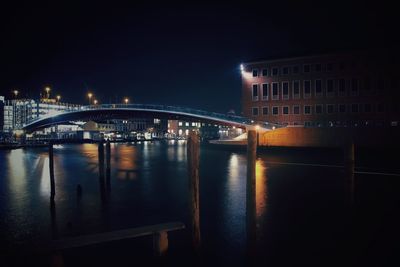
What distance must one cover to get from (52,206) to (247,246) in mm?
8626

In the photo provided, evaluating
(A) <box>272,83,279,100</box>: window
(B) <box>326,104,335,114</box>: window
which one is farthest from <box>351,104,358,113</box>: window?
(A) <box>272,83,279,100</box>: window

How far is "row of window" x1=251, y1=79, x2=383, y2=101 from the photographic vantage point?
1622 inches

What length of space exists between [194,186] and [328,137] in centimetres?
2940

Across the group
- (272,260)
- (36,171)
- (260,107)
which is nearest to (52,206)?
(272,260)

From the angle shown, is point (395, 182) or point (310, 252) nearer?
point (310, 252)

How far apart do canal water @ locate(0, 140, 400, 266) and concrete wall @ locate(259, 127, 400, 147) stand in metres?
12.3

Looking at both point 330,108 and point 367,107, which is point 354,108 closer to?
point 367,107

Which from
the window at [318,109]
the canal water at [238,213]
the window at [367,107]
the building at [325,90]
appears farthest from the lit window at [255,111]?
the canal water at [238,213]

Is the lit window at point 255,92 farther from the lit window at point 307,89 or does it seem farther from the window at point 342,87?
the window at point 342,87

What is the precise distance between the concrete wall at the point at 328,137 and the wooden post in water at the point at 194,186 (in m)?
26.0

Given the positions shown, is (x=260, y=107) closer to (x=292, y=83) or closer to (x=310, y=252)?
(x=292, y=83)

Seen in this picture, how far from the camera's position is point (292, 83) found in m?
44.4

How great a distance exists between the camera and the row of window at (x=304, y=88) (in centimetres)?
4119

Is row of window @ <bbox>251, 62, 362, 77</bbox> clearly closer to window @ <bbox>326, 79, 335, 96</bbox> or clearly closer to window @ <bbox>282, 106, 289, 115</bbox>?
window @ <bbox>326, 79, 335, 96</bbox>
